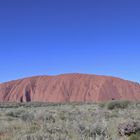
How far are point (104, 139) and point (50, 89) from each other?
94.9 meters

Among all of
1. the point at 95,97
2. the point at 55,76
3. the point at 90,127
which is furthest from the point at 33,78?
the point at 90,127

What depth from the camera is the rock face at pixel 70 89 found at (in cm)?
9625

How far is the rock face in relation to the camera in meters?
96.2

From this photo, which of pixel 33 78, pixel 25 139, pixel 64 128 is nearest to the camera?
pixel 25 139

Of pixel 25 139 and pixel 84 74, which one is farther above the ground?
pixel 84 74

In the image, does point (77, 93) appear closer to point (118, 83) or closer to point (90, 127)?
point (118, 83)

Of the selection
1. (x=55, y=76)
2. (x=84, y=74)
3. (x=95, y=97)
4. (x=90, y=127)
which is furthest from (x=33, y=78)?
(x=90, y=127)

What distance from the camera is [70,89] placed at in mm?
101062

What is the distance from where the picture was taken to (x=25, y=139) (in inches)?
360

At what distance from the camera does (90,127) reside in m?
11.8

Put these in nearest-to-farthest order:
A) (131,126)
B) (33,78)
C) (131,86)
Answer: (131,126), (131,86), (33,78)

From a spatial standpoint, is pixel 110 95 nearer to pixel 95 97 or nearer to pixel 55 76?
pixel 95 97

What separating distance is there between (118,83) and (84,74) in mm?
11537

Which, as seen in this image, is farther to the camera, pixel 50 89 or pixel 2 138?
pixel 50 89
